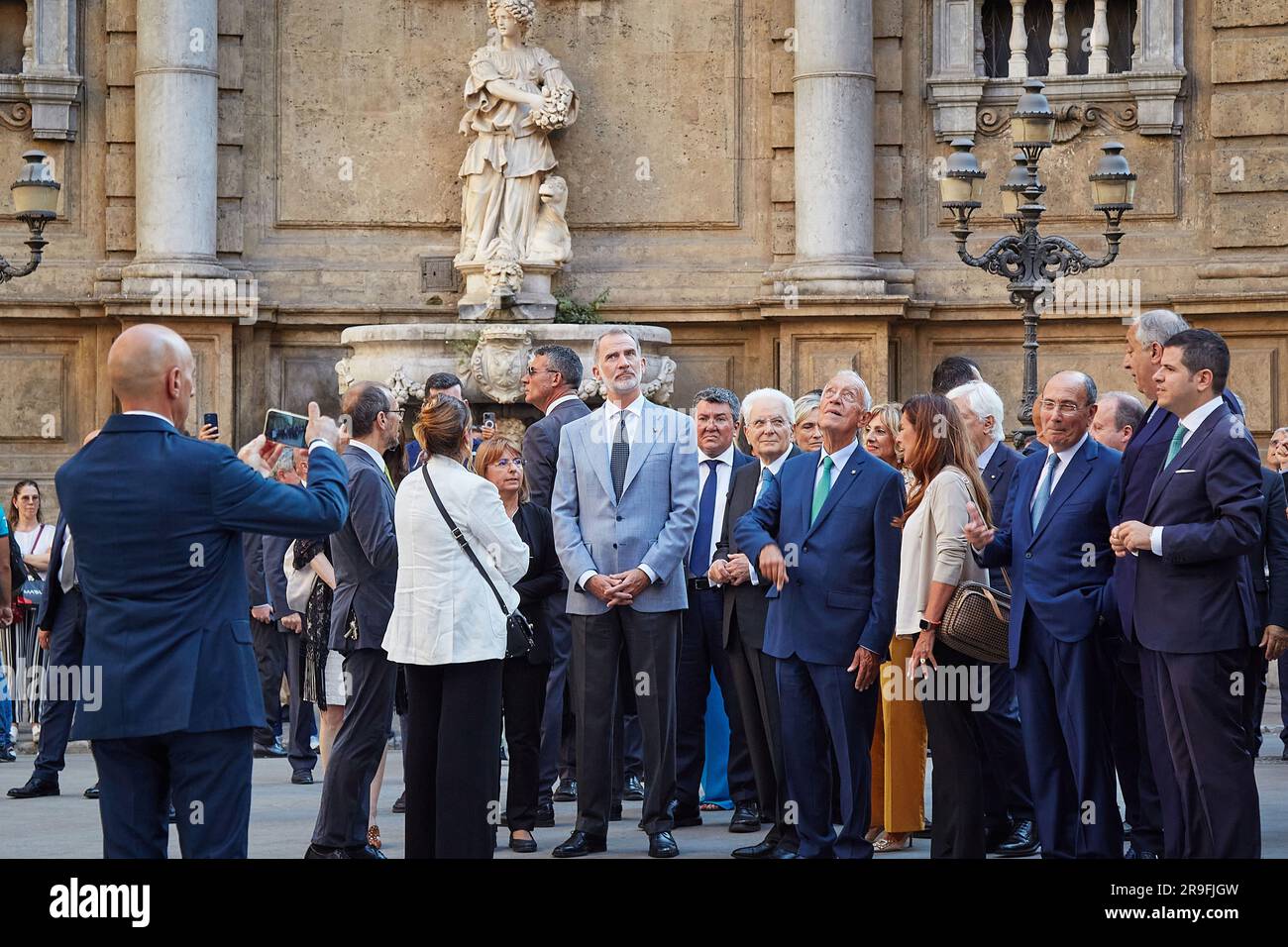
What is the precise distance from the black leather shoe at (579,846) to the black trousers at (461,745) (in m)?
0.87

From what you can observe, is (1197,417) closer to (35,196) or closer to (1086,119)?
(35,196)

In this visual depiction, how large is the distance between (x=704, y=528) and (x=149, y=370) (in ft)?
14.6

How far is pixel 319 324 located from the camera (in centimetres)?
1719

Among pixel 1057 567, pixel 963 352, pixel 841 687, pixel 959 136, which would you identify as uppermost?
pixel 959 136

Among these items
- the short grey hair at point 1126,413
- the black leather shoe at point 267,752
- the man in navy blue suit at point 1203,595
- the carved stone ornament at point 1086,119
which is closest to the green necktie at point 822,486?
the short grey hair at point 1126,413

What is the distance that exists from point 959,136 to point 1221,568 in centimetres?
1056

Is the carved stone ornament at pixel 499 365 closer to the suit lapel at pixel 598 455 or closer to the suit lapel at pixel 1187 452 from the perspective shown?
the suit lapel at pixel 598 455

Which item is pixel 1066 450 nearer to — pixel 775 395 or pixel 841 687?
pixel 841 687

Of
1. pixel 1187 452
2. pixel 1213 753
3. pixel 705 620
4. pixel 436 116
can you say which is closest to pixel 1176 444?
pixel 1187 452

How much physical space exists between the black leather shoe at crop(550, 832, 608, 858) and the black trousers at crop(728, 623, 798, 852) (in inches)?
29.8

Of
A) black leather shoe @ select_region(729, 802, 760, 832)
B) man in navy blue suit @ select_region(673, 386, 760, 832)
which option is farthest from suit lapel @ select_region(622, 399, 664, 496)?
black leather shoe @ select_region(729, 802, 760, 832)

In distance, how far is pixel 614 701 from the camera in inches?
330

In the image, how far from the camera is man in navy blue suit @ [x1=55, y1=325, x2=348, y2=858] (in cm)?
555
